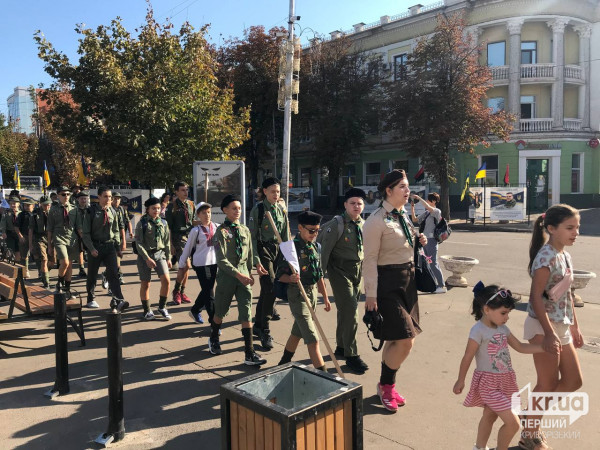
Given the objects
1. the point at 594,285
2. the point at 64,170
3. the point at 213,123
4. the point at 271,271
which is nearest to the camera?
the point at 271,271

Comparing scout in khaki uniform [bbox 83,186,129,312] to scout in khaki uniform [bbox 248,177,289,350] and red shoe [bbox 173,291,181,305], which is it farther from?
scout in khaki uniform [bbox 248,177,289,350]

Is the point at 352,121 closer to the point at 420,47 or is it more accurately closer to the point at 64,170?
the point at 420,47

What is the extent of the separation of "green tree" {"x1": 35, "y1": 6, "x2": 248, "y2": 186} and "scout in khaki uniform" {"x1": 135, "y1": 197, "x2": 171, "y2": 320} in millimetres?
6830

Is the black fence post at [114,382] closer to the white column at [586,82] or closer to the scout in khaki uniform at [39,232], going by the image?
the scout in khaki uniform at [39,232]

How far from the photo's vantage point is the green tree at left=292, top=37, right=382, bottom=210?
29.4 m

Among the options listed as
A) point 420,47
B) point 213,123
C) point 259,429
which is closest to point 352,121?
point 420,47

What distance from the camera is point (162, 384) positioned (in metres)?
4.68

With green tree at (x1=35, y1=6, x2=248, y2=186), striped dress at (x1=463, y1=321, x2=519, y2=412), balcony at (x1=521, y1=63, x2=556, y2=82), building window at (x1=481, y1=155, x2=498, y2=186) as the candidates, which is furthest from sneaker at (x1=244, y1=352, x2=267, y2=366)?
balcony at (x1=521, y1=63, x2=556, y2=82)

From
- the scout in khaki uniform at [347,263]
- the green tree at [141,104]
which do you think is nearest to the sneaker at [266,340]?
the scout in khaki uniform at [347,263]

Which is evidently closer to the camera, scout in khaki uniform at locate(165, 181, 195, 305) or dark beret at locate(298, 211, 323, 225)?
dark beret at locate(298, 211, 323, 225)

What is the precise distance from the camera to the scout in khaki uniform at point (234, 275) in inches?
200

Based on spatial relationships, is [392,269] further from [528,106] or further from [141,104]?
[528,106]

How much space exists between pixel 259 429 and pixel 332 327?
407 centimetres

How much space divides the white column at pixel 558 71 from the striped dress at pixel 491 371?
28.5m
